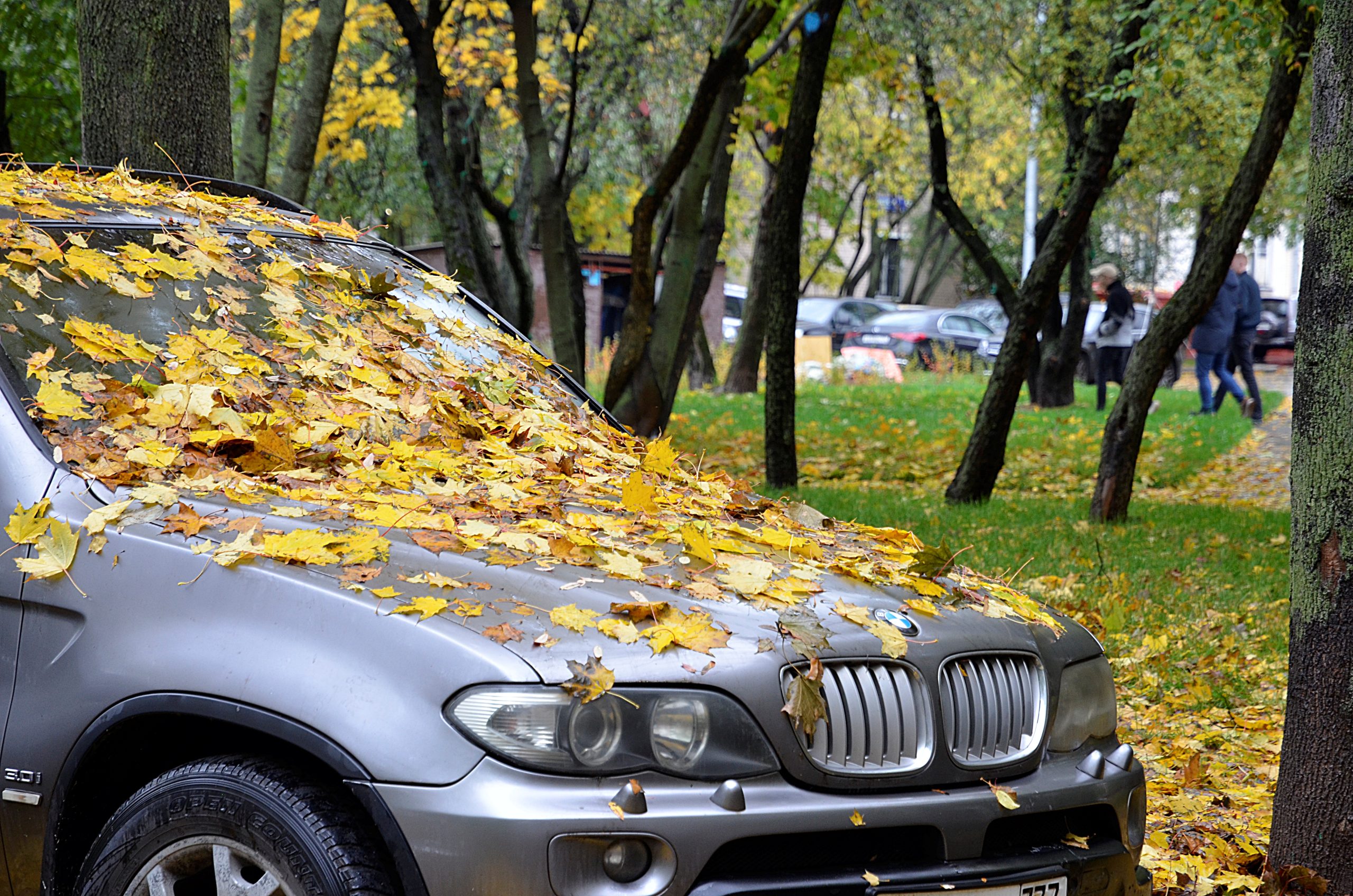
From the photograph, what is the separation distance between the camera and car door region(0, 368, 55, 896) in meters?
2.47

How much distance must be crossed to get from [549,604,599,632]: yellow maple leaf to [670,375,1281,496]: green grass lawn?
7932 mm

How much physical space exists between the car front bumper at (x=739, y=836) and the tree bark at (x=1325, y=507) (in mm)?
1063

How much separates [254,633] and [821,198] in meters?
26.6

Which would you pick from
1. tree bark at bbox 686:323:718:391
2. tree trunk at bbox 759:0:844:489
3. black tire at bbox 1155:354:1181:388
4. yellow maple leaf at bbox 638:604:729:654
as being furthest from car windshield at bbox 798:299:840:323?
yellow maple leaf at bbox 638:604:729:654

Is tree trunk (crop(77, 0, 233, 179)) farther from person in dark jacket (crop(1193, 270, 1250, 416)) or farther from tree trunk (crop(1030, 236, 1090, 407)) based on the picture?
tree trunk (crop(1030, 236, 1090, 407))

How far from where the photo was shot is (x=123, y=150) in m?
6.04

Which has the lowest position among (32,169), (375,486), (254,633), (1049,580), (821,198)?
(1049,580)

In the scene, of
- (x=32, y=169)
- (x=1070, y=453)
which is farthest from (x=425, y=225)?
(x=32, y=169)

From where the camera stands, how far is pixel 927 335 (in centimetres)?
2741

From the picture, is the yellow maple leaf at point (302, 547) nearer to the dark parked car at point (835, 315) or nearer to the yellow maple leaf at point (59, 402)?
the yellow maple leaf at point (59, 402)

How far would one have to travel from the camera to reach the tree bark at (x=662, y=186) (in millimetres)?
9180

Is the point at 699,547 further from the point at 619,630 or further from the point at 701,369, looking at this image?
the point at 701,369

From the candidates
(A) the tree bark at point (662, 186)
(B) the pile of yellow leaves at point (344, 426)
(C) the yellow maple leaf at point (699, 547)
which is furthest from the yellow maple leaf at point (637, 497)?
(A) the tree bark at point (662, 186)

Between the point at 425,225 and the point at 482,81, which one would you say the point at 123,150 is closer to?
the point at 482,81
